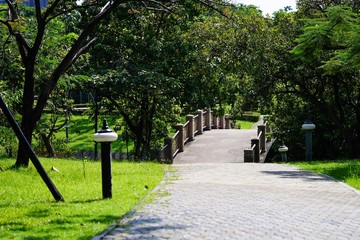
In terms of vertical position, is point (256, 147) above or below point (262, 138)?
below

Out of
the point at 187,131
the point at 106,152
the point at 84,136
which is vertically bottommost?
the point at 84,136

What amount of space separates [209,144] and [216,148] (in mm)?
1232

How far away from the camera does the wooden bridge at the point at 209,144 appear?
29266mm

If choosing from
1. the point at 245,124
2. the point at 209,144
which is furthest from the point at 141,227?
the point at 245,124

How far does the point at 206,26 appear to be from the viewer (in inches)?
1085

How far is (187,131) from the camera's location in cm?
3412

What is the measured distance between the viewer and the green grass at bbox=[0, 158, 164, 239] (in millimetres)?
8766

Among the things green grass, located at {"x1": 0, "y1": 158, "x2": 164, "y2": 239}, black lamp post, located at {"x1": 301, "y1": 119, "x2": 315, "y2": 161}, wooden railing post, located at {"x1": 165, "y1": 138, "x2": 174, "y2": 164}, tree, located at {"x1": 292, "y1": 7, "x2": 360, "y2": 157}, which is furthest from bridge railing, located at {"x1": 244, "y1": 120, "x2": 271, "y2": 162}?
green grass, located at {"x1": 0, "y1": 158, "x2": 164, "y2": 239}

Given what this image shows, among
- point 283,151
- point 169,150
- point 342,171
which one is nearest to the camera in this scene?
point 342,171

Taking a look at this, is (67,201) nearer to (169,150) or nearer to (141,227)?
(141,227)

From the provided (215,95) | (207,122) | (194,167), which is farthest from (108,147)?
(207,122)

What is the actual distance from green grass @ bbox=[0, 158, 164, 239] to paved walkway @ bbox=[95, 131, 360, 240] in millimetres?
380

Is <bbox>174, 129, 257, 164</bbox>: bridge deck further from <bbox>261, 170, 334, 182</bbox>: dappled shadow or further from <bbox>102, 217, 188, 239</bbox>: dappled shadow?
<bbox>102, 217, 188, 239</bbox>: dappled shadow

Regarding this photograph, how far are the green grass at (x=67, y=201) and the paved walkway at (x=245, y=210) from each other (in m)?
0.38
